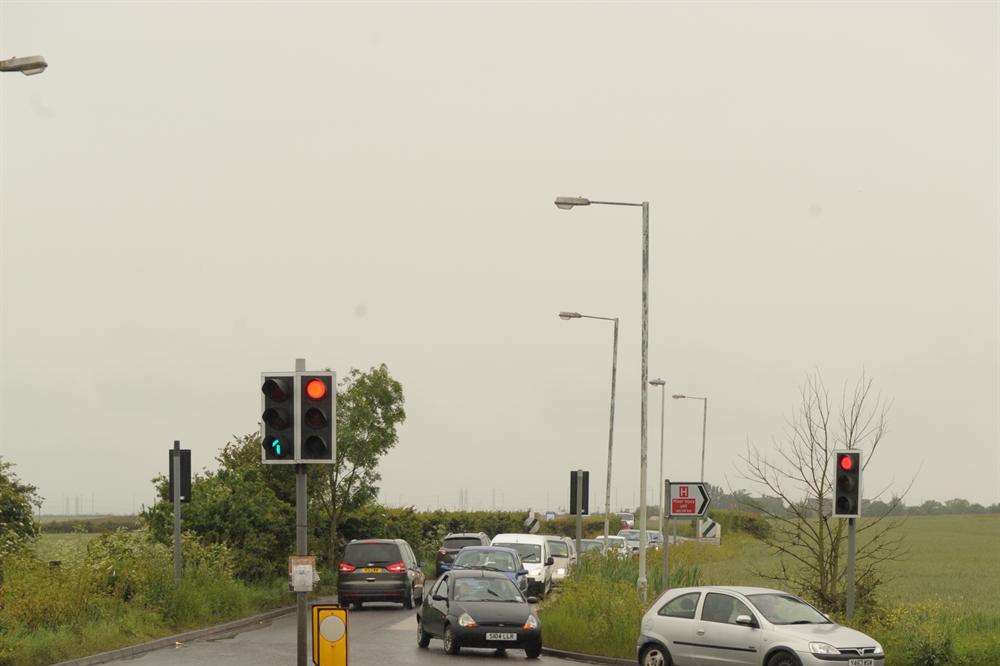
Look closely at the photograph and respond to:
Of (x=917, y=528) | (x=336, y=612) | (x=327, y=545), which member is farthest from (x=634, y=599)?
(x=917, y=528)

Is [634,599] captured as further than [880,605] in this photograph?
Yes

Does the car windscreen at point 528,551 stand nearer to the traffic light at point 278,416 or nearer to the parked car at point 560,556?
the parked car at point 560,556

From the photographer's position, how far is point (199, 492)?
3625cm

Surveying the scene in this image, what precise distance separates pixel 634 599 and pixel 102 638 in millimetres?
9714

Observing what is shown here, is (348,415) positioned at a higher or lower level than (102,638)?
higher

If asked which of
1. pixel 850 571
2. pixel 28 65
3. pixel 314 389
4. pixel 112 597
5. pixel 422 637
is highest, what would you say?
pixel 28 65

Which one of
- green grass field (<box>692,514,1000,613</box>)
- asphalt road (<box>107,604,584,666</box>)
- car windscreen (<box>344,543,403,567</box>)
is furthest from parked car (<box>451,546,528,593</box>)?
green grass field (<box>692,514,1000,613</box>)

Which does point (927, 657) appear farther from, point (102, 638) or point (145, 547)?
point (145, 547)

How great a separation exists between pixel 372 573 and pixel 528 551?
6.29 m

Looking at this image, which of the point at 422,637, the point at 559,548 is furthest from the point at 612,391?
the point at 422,637

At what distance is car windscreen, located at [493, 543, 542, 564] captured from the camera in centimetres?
3981

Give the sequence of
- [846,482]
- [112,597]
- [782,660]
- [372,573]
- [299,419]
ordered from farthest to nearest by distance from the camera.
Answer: [372,573], [112,597], [846,482], [782,660], [299,419]

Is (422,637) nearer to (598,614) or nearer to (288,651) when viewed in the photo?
(288,651)

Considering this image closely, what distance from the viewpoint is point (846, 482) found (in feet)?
68.0
